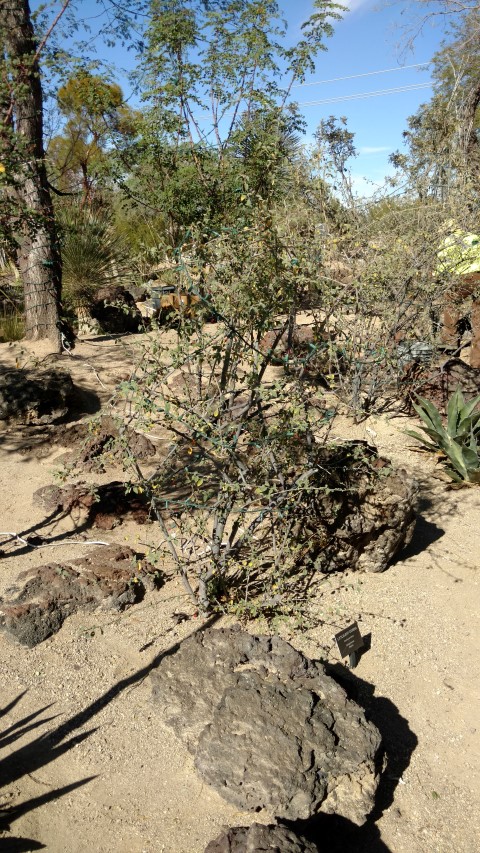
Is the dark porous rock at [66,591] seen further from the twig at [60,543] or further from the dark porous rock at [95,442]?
the dark porous rock at [95,442]

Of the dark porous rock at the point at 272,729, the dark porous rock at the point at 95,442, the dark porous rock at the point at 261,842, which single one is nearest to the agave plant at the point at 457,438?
the dark porous rock at the point at 95,442

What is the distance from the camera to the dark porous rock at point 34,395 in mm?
6855

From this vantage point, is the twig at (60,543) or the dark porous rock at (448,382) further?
the dark porous rock at (448,382)

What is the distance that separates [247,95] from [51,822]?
8.99 metres

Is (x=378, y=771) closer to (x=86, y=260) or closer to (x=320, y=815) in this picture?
(x=320, y=815)

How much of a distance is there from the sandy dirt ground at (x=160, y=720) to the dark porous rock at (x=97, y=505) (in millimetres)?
101

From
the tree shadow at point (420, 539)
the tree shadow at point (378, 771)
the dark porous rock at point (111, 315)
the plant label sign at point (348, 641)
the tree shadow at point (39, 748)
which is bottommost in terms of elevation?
the tree shadow at point (39, 748)

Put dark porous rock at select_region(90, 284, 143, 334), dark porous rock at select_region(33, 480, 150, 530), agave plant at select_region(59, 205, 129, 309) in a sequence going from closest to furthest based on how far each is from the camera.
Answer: dark porous rock at select_region(33, 480, 150, 530) < dark porous rock at select_region(90, 284, 143, 334) < agave plant at select_region(59, 205, 129, 309)

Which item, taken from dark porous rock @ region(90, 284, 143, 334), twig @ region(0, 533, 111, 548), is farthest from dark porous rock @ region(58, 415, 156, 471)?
dark porous rock @ region(90, 284, 143, 334)

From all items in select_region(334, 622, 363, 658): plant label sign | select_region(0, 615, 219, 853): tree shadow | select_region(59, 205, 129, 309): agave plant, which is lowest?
select_region(0, 615, 219, 853): tree shadow

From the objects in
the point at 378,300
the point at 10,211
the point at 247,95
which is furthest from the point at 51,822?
the point at 247,95

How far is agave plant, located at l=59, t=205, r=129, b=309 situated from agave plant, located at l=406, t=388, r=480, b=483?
6083 mm

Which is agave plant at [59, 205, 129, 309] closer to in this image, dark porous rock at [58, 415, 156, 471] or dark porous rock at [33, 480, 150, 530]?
dark porous rock at [58, 415, 156, 471]

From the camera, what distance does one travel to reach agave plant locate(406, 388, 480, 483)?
235 inches
